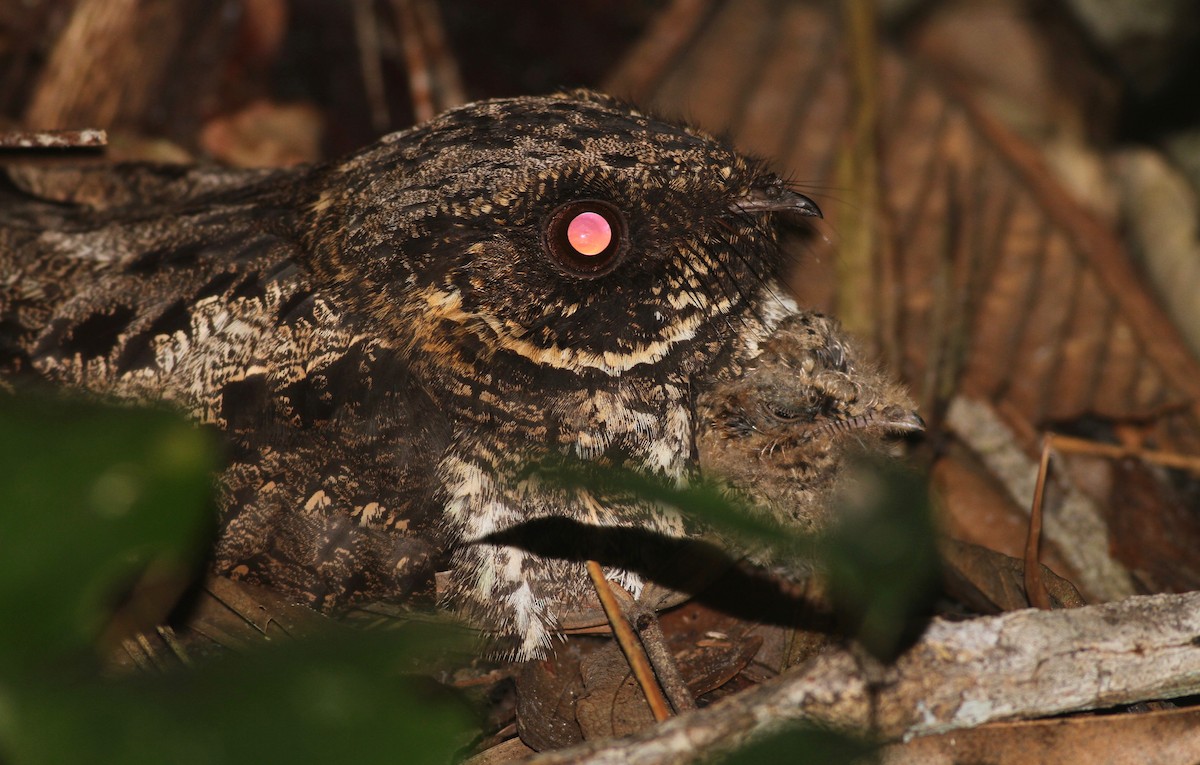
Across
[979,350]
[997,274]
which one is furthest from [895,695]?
[997,274]

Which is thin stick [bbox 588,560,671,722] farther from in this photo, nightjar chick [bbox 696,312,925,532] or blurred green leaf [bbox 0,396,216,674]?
blurred green leaf [bbox 0,396,216,674]

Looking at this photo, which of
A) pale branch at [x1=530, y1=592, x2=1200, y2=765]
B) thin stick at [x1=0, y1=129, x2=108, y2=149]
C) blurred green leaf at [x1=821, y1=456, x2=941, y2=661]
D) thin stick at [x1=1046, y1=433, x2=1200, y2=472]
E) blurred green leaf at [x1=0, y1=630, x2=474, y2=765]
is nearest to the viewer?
blurred green leaf at [x1=0, y1=630, x2=474, y2=765]

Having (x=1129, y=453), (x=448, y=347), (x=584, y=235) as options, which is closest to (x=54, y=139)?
(x=448, y=347)

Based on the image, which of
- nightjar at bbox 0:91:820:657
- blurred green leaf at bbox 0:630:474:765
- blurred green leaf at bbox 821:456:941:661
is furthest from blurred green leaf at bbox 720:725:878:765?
nightjar at bbox 0:91:820:657

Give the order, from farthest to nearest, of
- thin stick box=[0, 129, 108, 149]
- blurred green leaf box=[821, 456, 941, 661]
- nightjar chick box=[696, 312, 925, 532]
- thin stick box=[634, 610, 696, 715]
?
1. thin stick box=[0, 129, 108, 149]
2. nightjar chick box=[696, 312, 925, 532]
3. thin stick box=[634, 610, 696, 715]
4. blurred green leaf box=[821, 456, 941, 661]

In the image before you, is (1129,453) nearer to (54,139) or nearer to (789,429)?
(789,429)

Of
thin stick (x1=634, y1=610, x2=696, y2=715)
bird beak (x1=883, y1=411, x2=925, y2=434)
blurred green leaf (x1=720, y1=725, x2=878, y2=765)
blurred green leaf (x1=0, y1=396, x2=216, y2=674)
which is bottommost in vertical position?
thin stick (x1=634, y1=610, x2=696, y2=715)

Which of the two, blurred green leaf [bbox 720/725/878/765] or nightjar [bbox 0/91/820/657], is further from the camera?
nightjar [bbox 0/91/820/657]

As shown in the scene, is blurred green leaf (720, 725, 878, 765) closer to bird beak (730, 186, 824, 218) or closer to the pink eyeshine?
the pink eyeshine

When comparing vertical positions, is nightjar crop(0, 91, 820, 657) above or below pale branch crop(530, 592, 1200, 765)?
above
